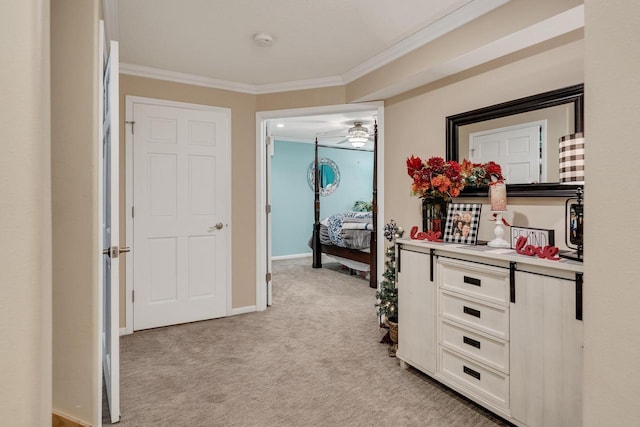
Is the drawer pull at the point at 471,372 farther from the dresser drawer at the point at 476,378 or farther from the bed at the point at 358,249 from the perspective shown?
the bed at the point at 358,249

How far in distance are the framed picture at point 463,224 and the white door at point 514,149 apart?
31cm

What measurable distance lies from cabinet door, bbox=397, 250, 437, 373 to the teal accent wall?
4.86 m

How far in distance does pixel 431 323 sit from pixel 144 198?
2717 mm

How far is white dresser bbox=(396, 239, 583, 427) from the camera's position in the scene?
5.43ft

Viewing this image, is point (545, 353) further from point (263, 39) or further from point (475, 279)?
point (263, 39)

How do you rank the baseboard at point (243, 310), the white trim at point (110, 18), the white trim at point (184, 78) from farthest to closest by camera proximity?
the baseboard at point (243, 310)
the white trim at point (184, 78)
the white trim at point (110, 18)

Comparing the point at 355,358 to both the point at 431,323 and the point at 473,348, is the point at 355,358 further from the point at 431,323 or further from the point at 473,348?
the point at 473,348

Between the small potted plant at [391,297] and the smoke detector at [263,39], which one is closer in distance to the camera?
the smoke detector at [263,39]

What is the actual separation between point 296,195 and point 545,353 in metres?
6.13

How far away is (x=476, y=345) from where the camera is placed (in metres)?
2.08

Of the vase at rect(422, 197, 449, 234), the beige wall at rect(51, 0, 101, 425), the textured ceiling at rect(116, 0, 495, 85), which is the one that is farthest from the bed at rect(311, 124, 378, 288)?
the beige wall at rect(51, 0, 101, 425)

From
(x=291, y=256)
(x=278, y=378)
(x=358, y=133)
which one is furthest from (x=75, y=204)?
(x=291, y=256)

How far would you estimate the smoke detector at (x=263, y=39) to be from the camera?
2728 millimetres

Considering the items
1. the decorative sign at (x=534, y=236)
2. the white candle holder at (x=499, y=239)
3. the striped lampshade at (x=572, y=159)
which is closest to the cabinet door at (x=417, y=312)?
the white candle holder at (x=499, y=239)
